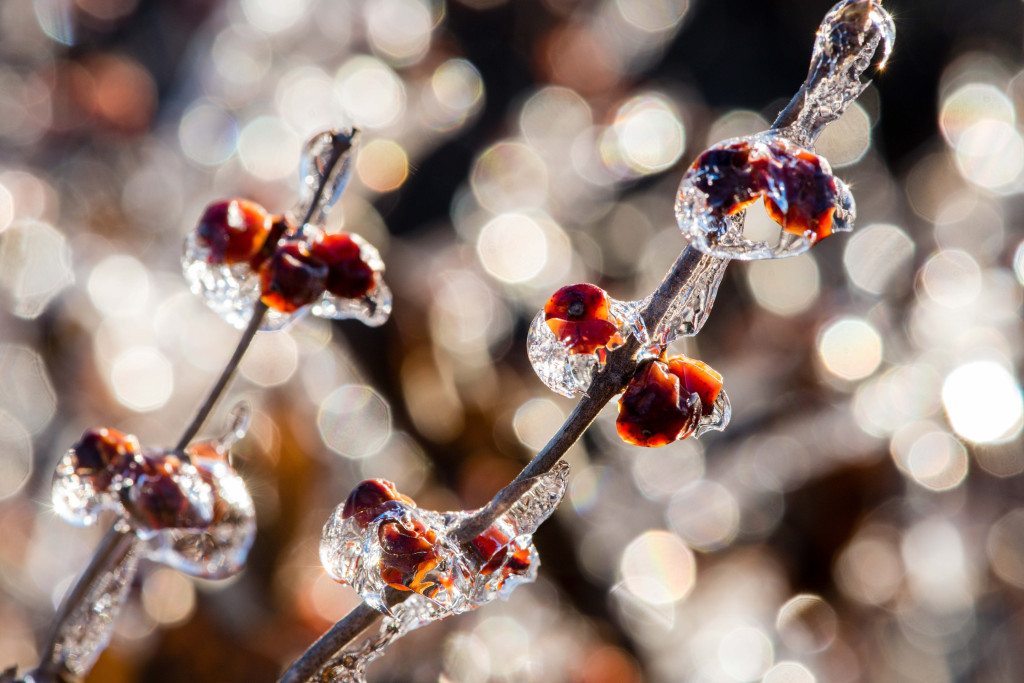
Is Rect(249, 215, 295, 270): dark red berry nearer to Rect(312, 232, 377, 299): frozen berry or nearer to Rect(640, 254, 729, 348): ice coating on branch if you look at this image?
Rect(312, 232, 377, 299): frozen berry

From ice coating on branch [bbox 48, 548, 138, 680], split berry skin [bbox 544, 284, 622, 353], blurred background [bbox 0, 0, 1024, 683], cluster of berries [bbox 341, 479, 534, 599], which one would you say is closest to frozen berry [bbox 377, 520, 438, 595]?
cluster of berries [bbox 341, 479, 534, 599]

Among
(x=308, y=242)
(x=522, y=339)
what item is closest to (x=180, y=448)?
(x=308, y=242)

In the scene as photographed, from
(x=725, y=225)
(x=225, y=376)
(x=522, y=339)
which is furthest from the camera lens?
(x=522, y=339)

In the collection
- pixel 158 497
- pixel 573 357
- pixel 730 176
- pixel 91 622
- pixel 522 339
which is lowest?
pixel 522 339

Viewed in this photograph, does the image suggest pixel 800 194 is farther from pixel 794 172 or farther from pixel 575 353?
pixel 575 353

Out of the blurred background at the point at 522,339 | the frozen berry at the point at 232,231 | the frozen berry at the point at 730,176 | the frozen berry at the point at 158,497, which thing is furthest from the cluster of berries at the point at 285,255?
the blurred background at the point at 522,339

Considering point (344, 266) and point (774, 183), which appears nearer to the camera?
point (774, 183)

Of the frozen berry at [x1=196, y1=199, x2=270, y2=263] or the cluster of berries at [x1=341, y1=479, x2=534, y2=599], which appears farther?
the frozen berry at [x1=196, y1=199, x2=270, y2=263]
